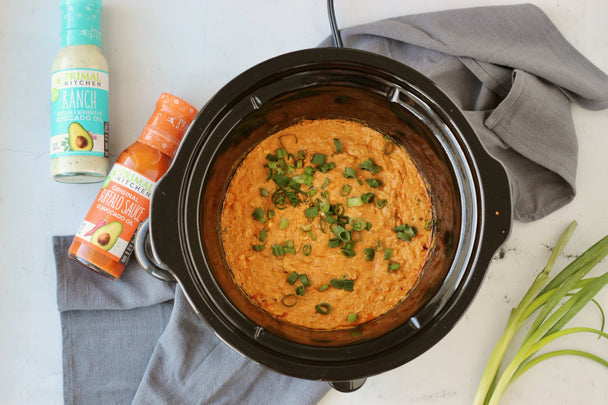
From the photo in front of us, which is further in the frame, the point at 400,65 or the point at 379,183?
the point at 379,183

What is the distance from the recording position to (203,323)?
129 centimetres

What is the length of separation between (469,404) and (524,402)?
15 centimetres

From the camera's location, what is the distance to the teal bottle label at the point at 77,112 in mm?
1231

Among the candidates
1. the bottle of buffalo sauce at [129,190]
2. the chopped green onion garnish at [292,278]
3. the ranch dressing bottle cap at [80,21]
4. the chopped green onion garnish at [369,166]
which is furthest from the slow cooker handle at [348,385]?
the ranch dressing bottle cap at [80,21]

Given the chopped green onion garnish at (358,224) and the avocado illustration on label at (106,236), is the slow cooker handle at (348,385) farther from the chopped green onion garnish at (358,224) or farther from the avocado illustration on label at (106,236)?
the avocado illustration on label at (106,236)

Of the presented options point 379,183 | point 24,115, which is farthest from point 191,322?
point 24,115

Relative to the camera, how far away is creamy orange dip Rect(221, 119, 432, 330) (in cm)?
120

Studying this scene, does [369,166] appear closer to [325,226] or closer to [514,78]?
[325,226]

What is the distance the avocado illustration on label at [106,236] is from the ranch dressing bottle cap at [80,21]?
1.36 feet

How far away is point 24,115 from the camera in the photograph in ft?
4.42

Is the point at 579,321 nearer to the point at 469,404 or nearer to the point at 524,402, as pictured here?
the point at 524,402

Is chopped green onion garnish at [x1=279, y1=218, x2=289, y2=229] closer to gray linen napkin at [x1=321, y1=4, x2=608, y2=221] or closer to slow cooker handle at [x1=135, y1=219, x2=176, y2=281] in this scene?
slow cooker handle at [x1=135, y1=219, x2=176, y2=281]

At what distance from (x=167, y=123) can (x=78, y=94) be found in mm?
215

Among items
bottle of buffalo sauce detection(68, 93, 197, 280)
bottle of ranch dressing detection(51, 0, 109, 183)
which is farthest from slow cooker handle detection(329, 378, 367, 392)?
bottle of ranch dressing detection(51, 0, 109, 183)
